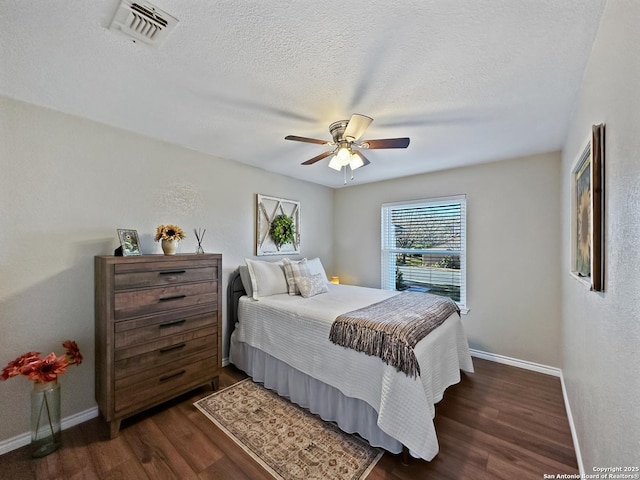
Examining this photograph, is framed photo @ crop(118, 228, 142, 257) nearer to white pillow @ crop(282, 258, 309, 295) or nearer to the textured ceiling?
the textured ceiling

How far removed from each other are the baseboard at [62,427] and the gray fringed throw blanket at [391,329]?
82.4 inches

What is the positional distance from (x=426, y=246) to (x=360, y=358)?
7.98ft

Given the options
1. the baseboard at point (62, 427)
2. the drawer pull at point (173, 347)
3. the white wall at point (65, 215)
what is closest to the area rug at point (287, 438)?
the drawer pull at point (173, 347)

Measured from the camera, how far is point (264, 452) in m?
1.82

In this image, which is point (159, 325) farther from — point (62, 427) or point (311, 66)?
point (311, 66)

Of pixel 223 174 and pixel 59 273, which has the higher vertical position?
pixel 223 174

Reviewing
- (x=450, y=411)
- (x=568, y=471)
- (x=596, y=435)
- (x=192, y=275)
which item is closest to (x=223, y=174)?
(x=192, y=275)

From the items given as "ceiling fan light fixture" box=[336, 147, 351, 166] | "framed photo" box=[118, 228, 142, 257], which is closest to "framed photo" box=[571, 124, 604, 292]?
"ceiling fan light fixture" box=[336, 147, 351, 166]

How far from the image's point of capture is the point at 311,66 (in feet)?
5.06

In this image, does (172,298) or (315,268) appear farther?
(315,268)

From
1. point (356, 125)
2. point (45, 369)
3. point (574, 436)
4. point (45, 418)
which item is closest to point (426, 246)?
point (574, 436)

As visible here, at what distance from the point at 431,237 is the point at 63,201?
4.01m

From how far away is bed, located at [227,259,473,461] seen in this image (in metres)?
1.69

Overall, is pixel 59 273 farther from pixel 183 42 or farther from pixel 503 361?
pixel 503 361
